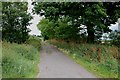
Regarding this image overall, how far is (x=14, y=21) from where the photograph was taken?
30.1 meters

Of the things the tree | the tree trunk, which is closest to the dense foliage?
the tree trunk

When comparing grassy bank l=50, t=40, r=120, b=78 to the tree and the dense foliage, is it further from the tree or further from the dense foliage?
the tree

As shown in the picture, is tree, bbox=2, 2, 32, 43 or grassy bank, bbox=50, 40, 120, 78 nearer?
grassy bank, bbox=50, 40, 120, 78

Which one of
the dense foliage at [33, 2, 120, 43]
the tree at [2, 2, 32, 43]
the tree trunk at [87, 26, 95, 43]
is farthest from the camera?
the tree at [2, 2, 32, 43]

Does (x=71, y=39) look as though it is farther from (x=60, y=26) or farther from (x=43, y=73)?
(x=43, y=73)

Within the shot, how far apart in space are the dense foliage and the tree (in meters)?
1.58

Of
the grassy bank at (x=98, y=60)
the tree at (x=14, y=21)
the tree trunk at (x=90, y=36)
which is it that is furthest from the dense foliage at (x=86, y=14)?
the grassy bank at (x=98, y=60)

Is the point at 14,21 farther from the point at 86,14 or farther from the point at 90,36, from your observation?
the point at 86,14

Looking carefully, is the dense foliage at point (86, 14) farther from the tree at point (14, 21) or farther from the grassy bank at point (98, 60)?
the grassy bank at point (98, 60)

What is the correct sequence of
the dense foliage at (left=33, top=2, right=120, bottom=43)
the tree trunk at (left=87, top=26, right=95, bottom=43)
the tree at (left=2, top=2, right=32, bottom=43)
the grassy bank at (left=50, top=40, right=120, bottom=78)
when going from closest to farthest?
1. the grassy bank at (left=50, top=40, right=120, bottom=78)
2. the dense foliage at (left=33, top=2, right=120, bottom=43)
3. the tree trunk at (left=87, top=26, right=95, bottom=43)
4. the tree at (left=2, top=2, right=32, bottom=43)

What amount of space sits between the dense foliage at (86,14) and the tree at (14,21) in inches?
62.3

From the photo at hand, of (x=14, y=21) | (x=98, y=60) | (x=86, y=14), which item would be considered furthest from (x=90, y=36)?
(x=98, y=60)

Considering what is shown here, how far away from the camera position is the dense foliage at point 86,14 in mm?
25438

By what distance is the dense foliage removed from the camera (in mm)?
25438
